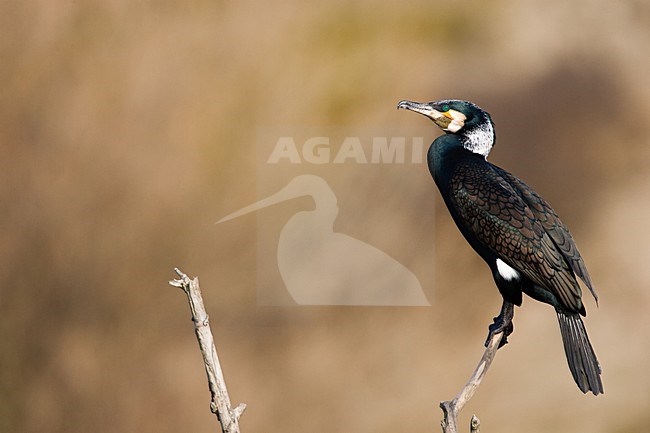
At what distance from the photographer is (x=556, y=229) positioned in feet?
6.76

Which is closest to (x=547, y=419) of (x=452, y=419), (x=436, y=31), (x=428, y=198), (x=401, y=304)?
(x=401, y=304)

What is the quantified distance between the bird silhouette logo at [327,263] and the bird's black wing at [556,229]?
2.68ft

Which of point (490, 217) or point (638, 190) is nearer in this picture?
point (490, 217)

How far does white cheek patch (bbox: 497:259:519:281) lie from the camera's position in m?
2.06

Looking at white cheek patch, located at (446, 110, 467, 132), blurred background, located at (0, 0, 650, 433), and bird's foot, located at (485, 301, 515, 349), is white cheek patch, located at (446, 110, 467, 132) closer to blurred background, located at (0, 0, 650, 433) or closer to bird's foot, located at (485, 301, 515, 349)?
bird's foot, located at (485, 301, 515, 349)

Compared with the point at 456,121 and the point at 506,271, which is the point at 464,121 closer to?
the point at 456,121

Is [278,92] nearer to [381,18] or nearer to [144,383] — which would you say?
[381,18]

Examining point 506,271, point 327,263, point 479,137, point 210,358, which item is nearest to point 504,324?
point 506,271

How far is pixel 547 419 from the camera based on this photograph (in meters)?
2.87

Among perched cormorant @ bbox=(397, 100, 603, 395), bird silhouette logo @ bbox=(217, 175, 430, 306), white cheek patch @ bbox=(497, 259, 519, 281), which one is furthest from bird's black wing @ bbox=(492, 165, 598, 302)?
bird silhouette logo @ bbox=(217, 175, 430, 306)

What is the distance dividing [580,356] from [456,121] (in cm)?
54

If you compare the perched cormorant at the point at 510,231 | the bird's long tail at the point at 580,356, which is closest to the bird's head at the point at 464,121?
the perched cormorant at the point at 510,231

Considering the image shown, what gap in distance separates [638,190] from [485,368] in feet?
3.39

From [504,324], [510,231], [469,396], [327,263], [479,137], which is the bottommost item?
[469,396]
